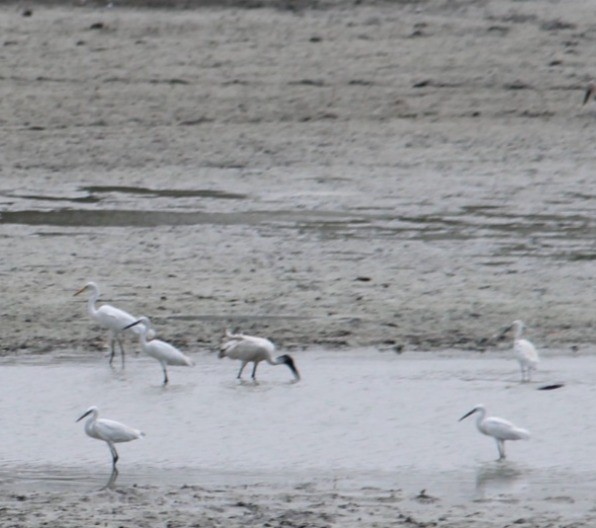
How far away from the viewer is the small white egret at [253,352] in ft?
34.9

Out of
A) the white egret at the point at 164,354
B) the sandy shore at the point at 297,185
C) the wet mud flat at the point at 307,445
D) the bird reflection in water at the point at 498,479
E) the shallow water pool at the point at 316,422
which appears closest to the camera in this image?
the wet mud flat at the point at 307,445

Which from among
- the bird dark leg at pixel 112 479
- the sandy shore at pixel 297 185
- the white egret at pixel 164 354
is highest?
the sandy shore at pixel 297 185

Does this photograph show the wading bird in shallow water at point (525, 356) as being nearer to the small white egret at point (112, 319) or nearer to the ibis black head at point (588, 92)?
the small white egret at point (112, 319)

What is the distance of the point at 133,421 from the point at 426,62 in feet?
38.6

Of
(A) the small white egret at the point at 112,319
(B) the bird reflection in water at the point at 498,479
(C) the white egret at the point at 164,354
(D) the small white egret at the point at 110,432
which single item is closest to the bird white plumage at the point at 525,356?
(B) the bird reflection in water at the point at 498,479

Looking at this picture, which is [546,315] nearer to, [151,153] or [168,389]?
[168,389]

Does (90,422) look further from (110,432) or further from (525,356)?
(525,356)

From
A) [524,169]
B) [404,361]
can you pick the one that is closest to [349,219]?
[524,169]

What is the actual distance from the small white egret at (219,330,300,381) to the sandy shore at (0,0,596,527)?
0.66 m

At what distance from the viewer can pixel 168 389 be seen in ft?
34.5

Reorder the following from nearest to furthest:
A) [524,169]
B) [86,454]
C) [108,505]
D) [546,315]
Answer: [108,505] → [86,454] → [546,315] → [524,169]

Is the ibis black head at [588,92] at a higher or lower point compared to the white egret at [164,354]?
higher

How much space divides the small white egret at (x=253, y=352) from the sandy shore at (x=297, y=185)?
66 cm

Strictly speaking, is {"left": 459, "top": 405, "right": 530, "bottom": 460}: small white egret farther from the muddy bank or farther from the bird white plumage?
the muddy bank
